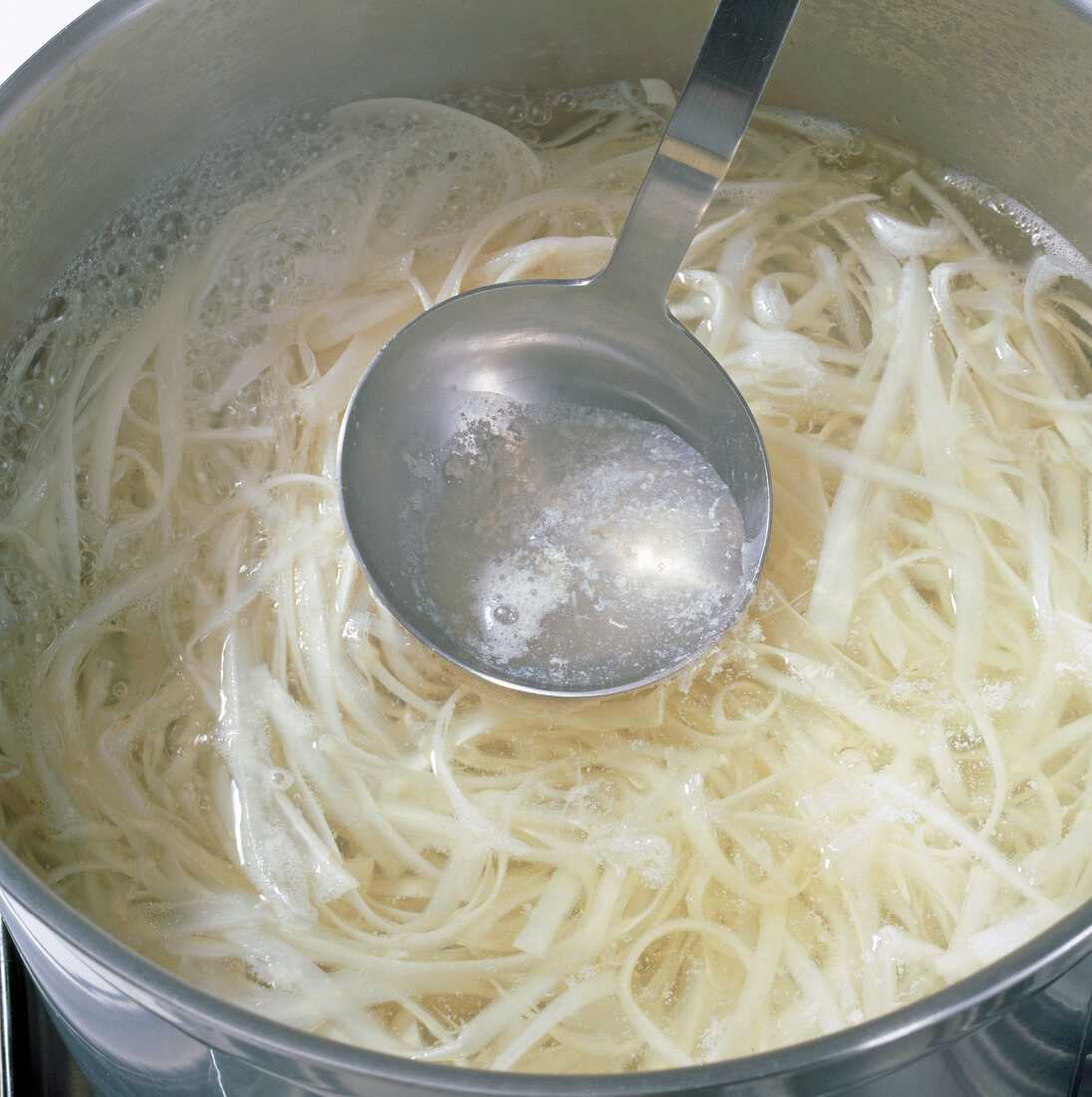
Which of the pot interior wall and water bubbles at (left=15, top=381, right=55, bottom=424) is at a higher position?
the pot interior wall

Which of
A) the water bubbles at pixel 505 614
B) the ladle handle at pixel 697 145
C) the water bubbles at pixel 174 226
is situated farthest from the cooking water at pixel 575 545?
the water bubbles at pixel 174 226

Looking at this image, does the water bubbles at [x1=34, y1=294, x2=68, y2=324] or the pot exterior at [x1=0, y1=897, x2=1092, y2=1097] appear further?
the water bubbles at [x1=34, y1=294, x2=68, y2=324]

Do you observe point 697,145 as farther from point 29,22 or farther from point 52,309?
point 29,22

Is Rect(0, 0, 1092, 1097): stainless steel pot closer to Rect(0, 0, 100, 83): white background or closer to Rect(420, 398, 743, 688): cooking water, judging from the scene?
Rect(0, 0, 100, 83): white background

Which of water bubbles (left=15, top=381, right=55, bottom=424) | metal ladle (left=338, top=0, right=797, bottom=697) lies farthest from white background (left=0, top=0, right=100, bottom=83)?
metal ladle (left=338, top=0, right=797, bottom=697)

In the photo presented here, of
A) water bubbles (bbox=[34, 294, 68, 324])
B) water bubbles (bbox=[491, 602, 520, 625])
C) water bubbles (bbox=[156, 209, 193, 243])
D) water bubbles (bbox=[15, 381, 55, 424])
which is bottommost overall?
water bubbles (bbox=[15, 381, 55, 424])

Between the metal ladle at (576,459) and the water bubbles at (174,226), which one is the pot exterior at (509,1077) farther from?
the water bubbles at (174,226)

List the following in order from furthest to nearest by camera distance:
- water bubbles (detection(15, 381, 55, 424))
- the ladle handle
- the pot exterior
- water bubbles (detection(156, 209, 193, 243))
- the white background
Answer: the white background, water bubbles (detection(156, 209, 193, 243)), water bubbles (detection(15, 381, 55, 424)), the ladle handle, the pot exterior
